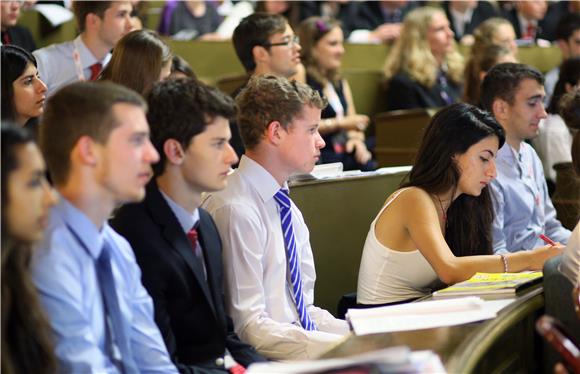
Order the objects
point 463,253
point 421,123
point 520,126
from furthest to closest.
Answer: point 421,123
point 520,126
point 463,253

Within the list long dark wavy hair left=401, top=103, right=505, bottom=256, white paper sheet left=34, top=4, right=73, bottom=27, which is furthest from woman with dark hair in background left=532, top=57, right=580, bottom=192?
white paper sheet left=34, top=4, right=73, bottom=27

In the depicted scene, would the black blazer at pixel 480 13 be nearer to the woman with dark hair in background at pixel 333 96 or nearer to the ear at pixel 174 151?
the woman with dark hair in background at pixel 333 96

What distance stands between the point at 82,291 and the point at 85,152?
0.30m

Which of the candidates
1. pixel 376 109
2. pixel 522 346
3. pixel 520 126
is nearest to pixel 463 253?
pixel 522 346

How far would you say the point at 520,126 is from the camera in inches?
173

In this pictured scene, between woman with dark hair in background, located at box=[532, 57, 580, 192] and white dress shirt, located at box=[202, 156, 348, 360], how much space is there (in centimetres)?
265

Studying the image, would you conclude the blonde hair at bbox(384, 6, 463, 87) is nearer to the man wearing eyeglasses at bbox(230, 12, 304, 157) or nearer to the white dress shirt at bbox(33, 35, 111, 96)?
the man wearing eyeglasses at bbox(230, 12, 304, 157)

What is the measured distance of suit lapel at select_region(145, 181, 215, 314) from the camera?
254cm

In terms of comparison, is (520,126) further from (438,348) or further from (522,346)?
(438,348)

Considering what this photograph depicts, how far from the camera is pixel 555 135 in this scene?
542 centimetres

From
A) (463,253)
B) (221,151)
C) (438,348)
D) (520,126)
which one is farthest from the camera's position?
(520,126)

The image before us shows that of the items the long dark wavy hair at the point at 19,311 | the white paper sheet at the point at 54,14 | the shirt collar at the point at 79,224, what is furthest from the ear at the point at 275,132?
the white paper sheet at the point at 54,14

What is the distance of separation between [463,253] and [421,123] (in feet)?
8.65

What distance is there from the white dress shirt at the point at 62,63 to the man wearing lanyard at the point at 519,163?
191 cm
